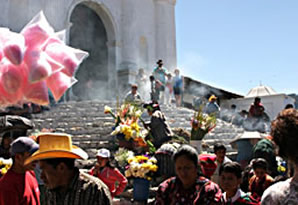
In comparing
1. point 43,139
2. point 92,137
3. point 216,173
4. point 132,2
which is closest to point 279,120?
point 43,139

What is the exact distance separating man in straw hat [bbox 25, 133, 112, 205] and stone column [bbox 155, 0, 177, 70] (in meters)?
19.9

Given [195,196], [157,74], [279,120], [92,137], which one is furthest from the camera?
[157,74]

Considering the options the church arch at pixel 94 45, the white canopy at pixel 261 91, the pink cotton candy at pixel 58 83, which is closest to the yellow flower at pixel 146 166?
the pink cotton candy at pixel 58 83

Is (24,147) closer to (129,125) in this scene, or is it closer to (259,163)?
(259,163)

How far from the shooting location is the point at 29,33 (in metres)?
2.21

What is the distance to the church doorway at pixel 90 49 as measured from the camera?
726 inches

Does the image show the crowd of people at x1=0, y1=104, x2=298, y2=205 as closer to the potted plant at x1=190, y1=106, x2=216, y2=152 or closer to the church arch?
the potted plant at x1=190, y1=106, x2=216, y2=152

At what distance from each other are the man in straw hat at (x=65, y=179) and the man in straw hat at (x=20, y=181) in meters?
0.66

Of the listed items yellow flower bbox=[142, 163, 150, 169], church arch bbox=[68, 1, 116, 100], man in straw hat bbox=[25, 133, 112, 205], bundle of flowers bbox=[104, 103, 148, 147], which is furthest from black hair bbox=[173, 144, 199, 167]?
church arch bbox=[68, 1, 116, 100]

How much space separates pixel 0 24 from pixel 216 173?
1187cm

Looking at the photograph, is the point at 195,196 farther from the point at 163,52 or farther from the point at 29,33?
the point at 163,52

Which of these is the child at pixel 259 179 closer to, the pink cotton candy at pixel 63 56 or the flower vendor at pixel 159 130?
the pink cotton candy at pixel 63 56

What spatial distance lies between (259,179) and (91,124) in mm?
6420

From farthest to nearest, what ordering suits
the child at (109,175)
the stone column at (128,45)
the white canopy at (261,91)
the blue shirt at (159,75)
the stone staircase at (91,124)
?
the stone column at (128,45)
the white canopy at (261,91)
the blue shirt at (159,75)
the stone staircase at (91,124)
the child at (109,175)
